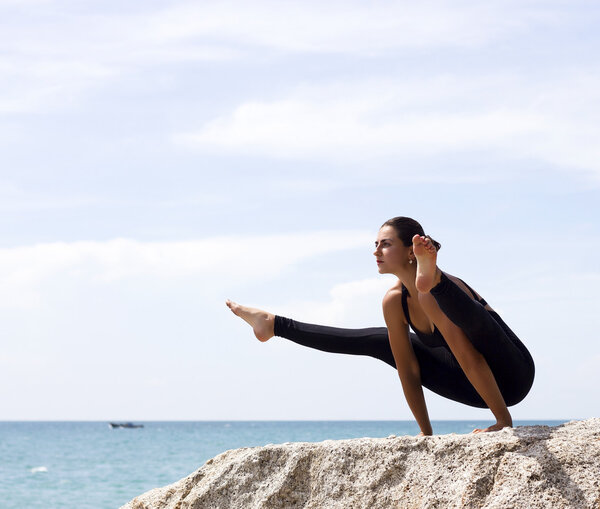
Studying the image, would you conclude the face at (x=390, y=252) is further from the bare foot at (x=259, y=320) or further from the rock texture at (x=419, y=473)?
the rock texture at (x=419, y=473)

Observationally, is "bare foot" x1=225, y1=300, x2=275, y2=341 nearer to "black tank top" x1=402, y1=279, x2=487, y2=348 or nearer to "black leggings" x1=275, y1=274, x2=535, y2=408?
"black leggings" x1=275, y1=274, x2=535, y2=408

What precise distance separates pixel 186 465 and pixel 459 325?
2780 cm

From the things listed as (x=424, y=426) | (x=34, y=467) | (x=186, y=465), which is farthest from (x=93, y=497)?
(x=424, y=426)

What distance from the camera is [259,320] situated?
4.58 metres

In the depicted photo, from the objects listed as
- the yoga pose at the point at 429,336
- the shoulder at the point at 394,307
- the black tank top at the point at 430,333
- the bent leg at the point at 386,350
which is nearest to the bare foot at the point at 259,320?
the yoga pose at the point at 429,336

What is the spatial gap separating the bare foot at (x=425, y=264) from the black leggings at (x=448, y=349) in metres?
0.05

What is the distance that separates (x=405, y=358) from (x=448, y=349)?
0.23m

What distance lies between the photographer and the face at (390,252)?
3.99 metres

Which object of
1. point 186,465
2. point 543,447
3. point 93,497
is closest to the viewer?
point 543,447

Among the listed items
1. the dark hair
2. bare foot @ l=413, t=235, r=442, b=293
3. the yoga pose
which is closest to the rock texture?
the yoga pose

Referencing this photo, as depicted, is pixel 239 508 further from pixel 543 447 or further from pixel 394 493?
pixel 543 447

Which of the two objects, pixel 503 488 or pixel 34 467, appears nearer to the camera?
pixel 503 488

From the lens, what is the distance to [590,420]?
11.5 ft

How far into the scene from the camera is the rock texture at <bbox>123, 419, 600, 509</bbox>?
2916 millimetres
